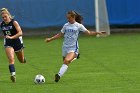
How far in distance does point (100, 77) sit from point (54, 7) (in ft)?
68.2

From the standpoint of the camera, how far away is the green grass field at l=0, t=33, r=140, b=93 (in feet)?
47.2

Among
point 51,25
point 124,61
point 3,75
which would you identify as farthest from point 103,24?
point 3,75

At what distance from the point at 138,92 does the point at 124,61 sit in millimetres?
7901

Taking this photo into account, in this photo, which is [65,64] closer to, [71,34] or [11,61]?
[71,34]

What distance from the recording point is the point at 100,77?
54.6ft

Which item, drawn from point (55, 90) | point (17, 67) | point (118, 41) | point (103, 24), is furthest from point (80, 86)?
point (103, 24)

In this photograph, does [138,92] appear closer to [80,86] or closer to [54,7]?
[80,86]

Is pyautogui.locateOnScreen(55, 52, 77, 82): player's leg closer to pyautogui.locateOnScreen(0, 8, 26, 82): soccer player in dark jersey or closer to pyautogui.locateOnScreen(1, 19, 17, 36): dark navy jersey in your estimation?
pyautogui.locateOnScreen(0, 8, 26, 82): soccer player in dark jersey


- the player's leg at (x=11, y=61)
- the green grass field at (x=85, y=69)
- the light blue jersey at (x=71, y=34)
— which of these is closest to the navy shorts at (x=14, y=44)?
the player's leg at (x=11, y=61)

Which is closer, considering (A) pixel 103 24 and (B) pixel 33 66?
(B) pixel 33 66

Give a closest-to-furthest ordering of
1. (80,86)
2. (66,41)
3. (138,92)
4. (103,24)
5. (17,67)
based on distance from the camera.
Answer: (138,92)
(80,86)
(66,41)
(17,67)
(103,24)

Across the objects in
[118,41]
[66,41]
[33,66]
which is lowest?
[118,41]

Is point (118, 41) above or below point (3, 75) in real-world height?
below

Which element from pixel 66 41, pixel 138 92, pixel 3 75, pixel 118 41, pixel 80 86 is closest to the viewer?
pixel 138 92
